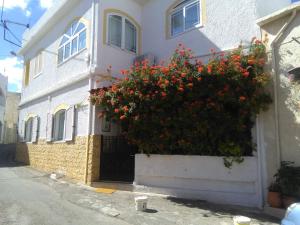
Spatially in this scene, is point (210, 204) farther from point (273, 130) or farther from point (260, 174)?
point (273, 130)

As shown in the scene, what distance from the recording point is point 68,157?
39.5ft

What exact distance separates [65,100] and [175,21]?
6057 millimetres

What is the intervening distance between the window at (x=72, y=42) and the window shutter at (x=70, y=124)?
2.69 m

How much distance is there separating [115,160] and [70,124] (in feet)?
9.09

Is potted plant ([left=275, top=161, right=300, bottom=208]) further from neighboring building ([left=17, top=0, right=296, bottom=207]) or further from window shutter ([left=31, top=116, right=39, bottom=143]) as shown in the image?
window shutter ([left=31, top=116, right=39, bottom=143])

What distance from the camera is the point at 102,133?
1099cm

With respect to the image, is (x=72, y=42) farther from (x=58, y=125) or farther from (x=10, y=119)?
(x=10, y=119)

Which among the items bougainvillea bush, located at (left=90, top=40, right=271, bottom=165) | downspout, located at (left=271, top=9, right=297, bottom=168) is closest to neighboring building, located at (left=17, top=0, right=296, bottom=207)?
downspout, located at (left=271, top=9, right=297, bottom=168)

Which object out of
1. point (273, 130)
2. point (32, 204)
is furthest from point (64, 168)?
point (273, 130)

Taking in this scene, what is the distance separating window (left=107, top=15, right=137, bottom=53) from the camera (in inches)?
478

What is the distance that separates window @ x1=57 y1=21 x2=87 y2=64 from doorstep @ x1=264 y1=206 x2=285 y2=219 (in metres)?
9.25

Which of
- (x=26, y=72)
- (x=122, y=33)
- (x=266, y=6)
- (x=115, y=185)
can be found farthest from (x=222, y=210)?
(x=26, y=72)

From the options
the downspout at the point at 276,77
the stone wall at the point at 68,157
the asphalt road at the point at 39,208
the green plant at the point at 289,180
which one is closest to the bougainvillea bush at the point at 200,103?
the downspout at the point at 276,77

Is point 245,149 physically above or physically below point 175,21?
below
